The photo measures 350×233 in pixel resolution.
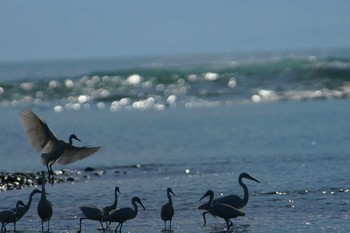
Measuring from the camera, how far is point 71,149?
15117 millimetres

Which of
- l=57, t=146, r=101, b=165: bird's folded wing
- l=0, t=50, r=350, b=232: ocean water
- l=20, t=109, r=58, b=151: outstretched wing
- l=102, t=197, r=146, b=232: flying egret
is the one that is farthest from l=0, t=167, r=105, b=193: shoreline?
l=102, t=197, r=146, b=232: flying egret

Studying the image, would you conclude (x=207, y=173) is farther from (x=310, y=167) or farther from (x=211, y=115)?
(x=211, y=115)

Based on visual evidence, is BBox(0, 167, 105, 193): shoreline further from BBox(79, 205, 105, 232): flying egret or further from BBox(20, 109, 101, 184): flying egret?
BBox(79, 205, 105, 232): flying egret

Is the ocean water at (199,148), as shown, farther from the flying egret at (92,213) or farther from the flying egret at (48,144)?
the flying egret at (48,144)

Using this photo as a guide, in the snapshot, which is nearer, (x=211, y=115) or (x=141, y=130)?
(x=141, y=130)

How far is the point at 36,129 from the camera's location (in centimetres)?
1473

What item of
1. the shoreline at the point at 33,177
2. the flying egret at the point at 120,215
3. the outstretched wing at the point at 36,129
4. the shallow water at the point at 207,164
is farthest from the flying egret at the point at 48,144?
the flying egret at the point at 120,215

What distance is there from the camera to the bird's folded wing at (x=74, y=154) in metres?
15.1

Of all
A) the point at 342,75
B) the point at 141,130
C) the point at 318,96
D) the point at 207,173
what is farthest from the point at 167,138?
the point at 342,75

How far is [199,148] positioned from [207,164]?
309cm

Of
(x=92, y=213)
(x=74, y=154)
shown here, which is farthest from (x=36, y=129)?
(x=92, y=213)

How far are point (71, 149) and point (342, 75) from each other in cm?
3644

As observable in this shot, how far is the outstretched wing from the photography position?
47.8 feet

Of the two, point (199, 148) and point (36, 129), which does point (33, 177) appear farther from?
point (199, 148)
